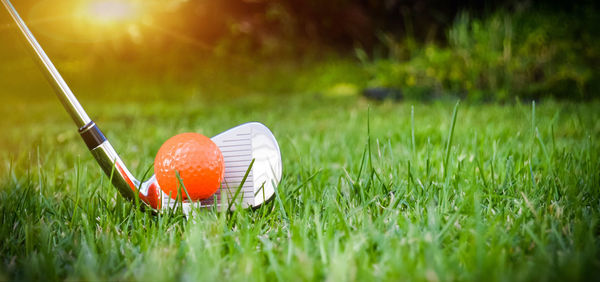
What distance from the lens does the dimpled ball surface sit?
3.64ft

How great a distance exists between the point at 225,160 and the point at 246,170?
83 millimetres

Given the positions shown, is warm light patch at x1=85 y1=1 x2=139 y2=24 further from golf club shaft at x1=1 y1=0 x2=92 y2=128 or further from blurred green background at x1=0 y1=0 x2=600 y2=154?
golf club shaft at x1=1 y1=0 x2=92 y2=128

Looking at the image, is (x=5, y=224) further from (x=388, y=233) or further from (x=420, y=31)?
(x=420, y=31)

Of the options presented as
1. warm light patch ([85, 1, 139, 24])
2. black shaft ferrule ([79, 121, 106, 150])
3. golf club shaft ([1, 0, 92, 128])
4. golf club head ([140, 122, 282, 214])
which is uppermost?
warm light patch ([85, 1, 139, 24])

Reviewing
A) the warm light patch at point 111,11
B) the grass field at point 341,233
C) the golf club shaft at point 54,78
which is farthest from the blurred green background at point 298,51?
the grass field at point 341,233

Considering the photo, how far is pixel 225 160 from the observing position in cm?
124

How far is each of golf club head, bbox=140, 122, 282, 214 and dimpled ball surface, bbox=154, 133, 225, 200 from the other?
29 mm

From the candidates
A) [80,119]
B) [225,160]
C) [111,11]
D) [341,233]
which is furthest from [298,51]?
[341,233]

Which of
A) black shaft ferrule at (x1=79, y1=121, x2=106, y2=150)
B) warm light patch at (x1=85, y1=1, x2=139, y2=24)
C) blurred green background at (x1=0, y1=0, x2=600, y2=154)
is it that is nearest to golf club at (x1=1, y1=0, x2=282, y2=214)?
black shaft ferrule at (x1=79, y1=121, x2=106, y2=150)

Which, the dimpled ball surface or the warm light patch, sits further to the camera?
the warm light patch

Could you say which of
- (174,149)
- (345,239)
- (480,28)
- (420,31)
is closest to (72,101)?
(174,149)

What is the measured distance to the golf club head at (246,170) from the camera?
45.6 inches

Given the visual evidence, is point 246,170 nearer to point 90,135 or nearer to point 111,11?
point 90,135

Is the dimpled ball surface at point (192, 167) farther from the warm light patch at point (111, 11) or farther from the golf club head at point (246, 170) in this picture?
the warm light patch at point (111, 11)
